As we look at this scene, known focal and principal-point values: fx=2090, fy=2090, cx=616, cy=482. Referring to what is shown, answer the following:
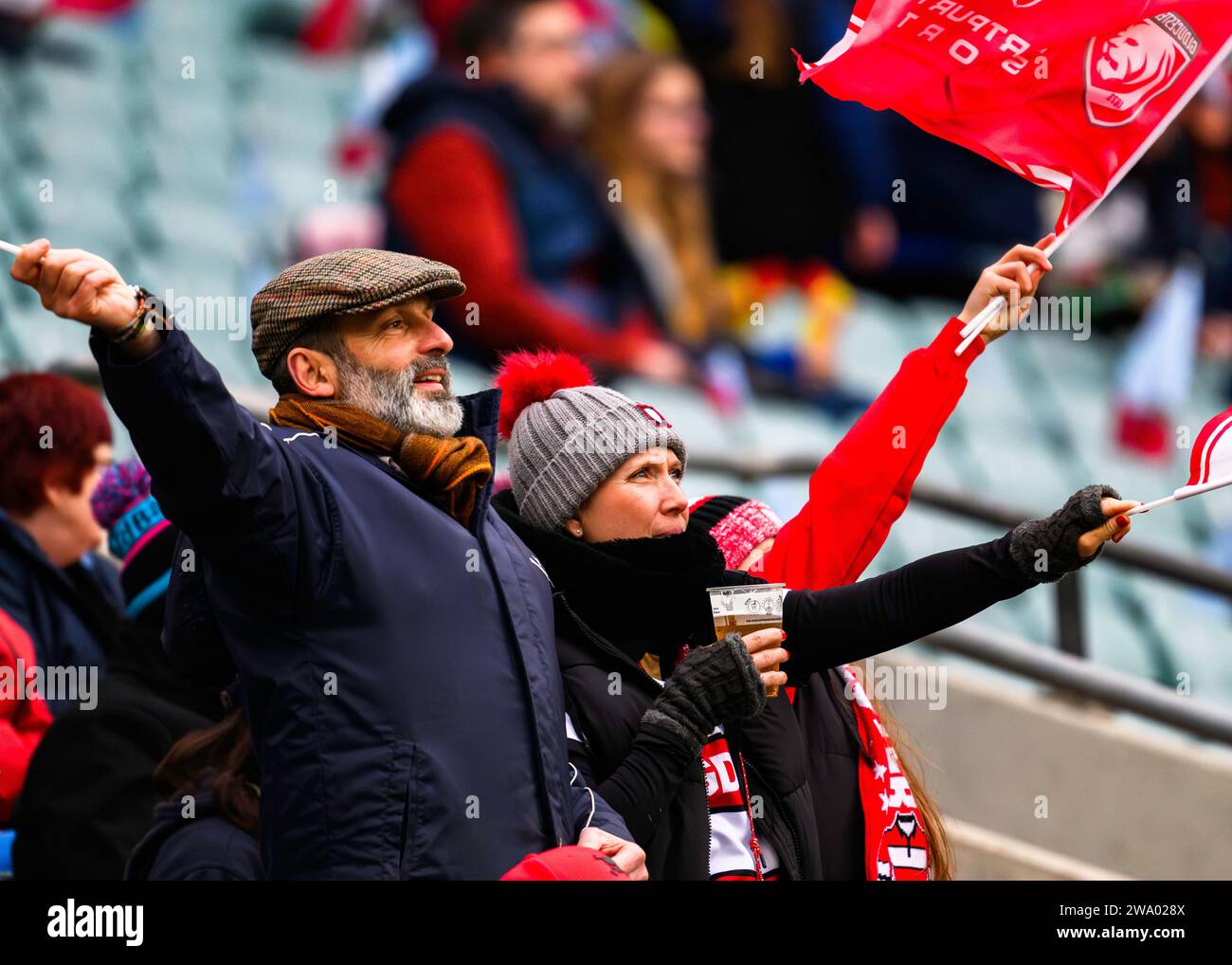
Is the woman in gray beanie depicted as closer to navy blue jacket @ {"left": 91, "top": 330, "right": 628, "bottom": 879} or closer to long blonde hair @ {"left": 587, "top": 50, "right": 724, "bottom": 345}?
navy blue jacket @ {"left": 91, "top": 330, "right": 628, "bottom": 879}

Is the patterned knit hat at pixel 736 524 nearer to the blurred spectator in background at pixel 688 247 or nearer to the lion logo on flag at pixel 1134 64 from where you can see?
the lion logo on flag at pixel 1134 64

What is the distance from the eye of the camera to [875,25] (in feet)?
11.6

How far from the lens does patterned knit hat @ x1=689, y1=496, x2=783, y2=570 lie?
3.53 metres

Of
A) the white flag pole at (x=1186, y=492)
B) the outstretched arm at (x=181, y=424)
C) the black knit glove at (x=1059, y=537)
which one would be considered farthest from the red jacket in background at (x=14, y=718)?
the white flag pole at (x=1186, y=492)

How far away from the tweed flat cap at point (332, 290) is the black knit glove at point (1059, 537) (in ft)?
2.95

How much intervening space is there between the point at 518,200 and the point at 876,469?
13.8ft

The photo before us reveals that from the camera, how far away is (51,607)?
4062 millimetres

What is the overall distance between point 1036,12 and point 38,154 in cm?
532

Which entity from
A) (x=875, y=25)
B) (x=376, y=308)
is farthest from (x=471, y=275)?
(x=376, y=308)

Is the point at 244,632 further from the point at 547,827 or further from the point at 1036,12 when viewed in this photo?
the point at 1036,12

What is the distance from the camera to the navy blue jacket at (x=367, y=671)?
8.60ft

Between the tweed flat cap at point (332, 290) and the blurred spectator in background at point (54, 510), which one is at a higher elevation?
the tweed flat cap at point (332, 290)

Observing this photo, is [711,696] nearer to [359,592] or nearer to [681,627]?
[681,627]

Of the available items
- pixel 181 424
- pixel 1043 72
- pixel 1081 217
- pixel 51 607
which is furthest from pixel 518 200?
pixel 181 424
